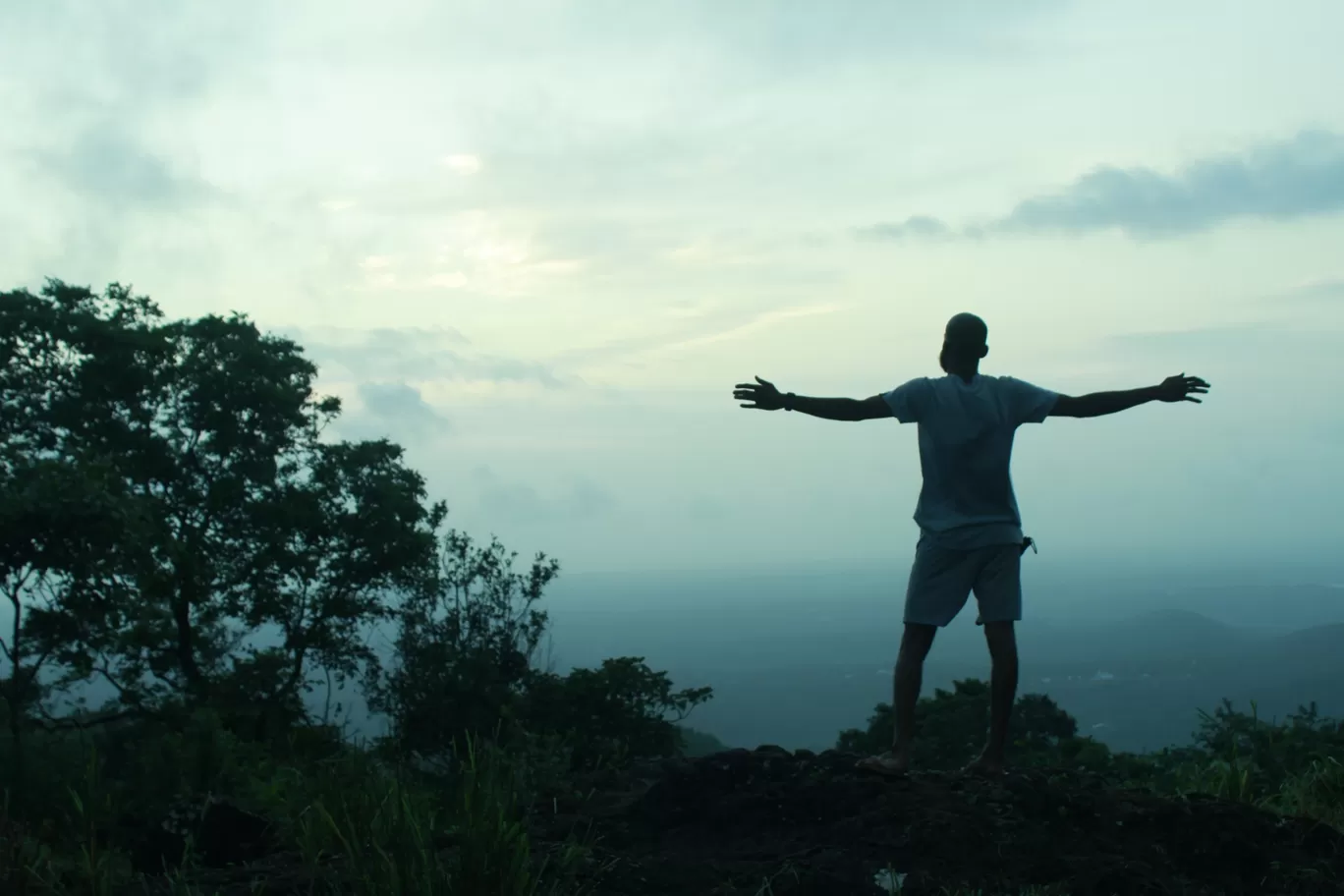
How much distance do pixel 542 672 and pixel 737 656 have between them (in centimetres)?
7470

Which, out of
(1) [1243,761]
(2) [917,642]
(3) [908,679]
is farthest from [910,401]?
(1) [1243,761]

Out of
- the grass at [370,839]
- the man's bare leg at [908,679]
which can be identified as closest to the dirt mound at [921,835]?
the grass at [370,839]

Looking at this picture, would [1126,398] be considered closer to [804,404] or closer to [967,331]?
[967,331]

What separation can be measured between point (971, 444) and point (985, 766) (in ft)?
4.25

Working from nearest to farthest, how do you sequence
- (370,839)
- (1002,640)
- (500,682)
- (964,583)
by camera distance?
(370,839) < (1002,640) < (964,583) < (500,682)

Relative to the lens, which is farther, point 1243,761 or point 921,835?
point 1243,761

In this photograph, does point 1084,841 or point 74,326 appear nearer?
point 1084,841

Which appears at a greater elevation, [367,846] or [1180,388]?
[1180,388]

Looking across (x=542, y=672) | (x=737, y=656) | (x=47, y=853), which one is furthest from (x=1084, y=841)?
(x=737, y=656)

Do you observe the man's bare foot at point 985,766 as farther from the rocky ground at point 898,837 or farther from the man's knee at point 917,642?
the man's knee at point 917,642

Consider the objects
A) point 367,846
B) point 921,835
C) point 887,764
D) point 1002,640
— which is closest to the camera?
point 367,846

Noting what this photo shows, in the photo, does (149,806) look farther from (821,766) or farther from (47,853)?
(821,766)

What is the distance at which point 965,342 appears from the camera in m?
4.77

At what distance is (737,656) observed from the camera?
9381 centimetres
